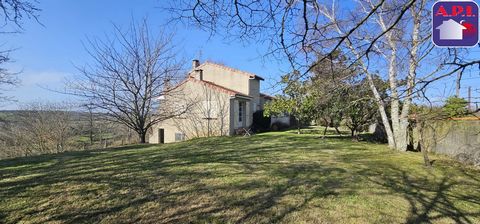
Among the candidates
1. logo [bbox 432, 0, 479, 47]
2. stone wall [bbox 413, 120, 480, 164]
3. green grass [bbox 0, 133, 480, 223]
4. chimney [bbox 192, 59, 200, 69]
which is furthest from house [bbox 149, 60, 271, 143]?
logo [bbox 432, 0, 479, 47]

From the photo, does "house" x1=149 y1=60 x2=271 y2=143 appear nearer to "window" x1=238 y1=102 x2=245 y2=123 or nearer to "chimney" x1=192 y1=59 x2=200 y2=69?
"window" x1=238 y1=102 x2=245 y2=123

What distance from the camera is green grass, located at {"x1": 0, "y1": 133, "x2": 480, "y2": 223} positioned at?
4059mm

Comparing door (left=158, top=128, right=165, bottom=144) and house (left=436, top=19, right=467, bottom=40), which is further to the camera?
door (left=158, top=128, right=165, bottom=144)

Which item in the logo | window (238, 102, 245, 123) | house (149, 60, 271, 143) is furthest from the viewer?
window (238, 102, 245, 123)

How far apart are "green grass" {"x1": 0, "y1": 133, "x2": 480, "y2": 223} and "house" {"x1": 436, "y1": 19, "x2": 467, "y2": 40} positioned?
2329mm

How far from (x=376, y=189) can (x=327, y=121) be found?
1232cm

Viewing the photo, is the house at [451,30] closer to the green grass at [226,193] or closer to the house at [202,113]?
the green grass at [226,193]

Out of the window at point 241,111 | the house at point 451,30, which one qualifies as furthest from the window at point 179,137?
the house at point 451,30

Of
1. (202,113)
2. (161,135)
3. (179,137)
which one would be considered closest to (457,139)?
(202,113)

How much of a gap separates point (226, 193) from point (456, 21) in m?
3.65

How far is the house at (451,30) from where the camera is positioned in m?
3.47

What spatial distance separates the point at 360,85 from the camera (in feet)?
44.9

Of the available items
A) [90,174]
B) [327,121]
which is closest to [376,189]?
[90,174]

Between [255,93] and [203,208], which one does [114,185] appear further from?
[255,93]
